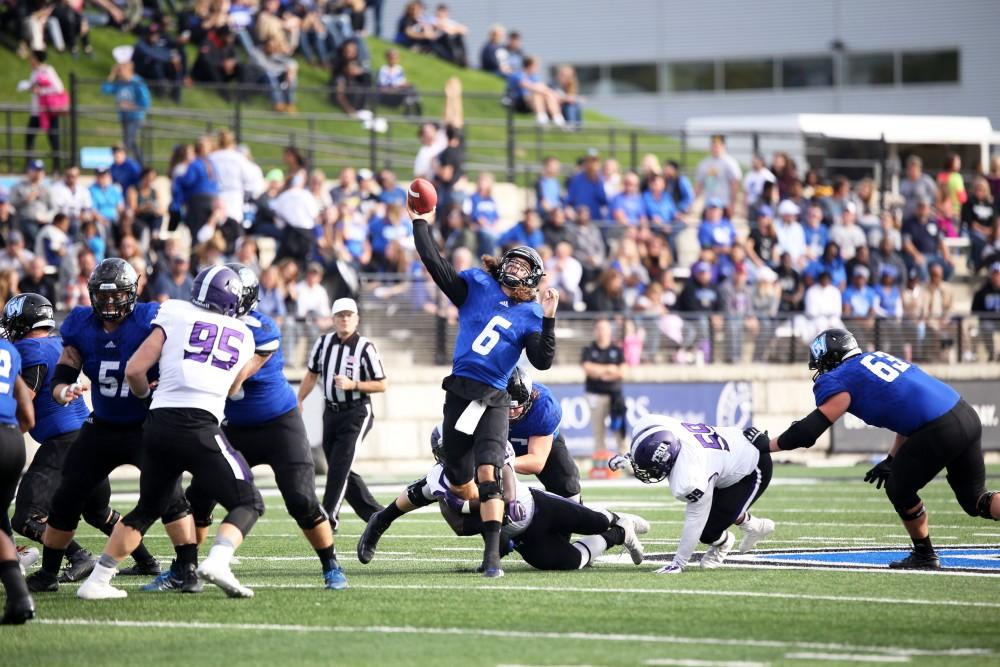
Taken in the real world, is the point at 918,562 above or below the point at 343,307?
below

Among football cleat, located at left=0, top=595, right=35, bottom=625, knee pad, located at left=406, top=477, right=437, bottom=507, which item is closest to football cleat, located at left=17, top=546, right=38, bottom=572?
knee pad, located at left=406, top=477, right=437, bottom=507

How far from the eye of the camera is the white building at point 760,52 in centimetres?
4059

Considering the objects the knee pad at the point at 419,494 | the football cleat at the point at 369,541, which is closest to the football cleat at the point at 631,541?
the knee pad at the point at 419,494

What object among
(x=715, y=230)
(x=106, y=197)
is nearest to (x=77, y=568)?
(x=106, y=197)

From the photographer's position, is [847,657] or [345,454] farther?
[345,454]

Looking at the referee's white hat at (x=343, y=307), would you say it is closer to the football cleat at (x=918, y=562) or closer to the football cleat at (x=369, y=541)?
the football cleat at (x=369, y=541)

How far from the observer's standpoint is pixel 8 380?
7.54 meters

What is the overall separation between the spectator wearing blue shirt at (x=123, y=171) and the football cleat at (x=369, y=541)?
438 inches

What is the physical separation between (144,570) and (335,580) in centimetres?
177

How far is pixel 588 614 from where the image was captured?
24.3ft

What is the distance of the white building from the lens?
40594 mm

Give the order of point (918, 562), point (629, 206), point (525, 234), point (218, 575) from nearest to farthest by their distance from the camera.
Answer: point (218, 575) < point (918, 562) < point (525, 234) < point (629, 206)

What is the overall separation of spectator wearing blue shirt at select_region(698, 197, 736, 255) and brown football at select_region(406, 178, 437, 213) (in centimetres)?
1286

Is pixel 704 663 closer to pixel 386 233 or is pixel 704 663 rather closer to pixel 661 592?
pixel 661 592
